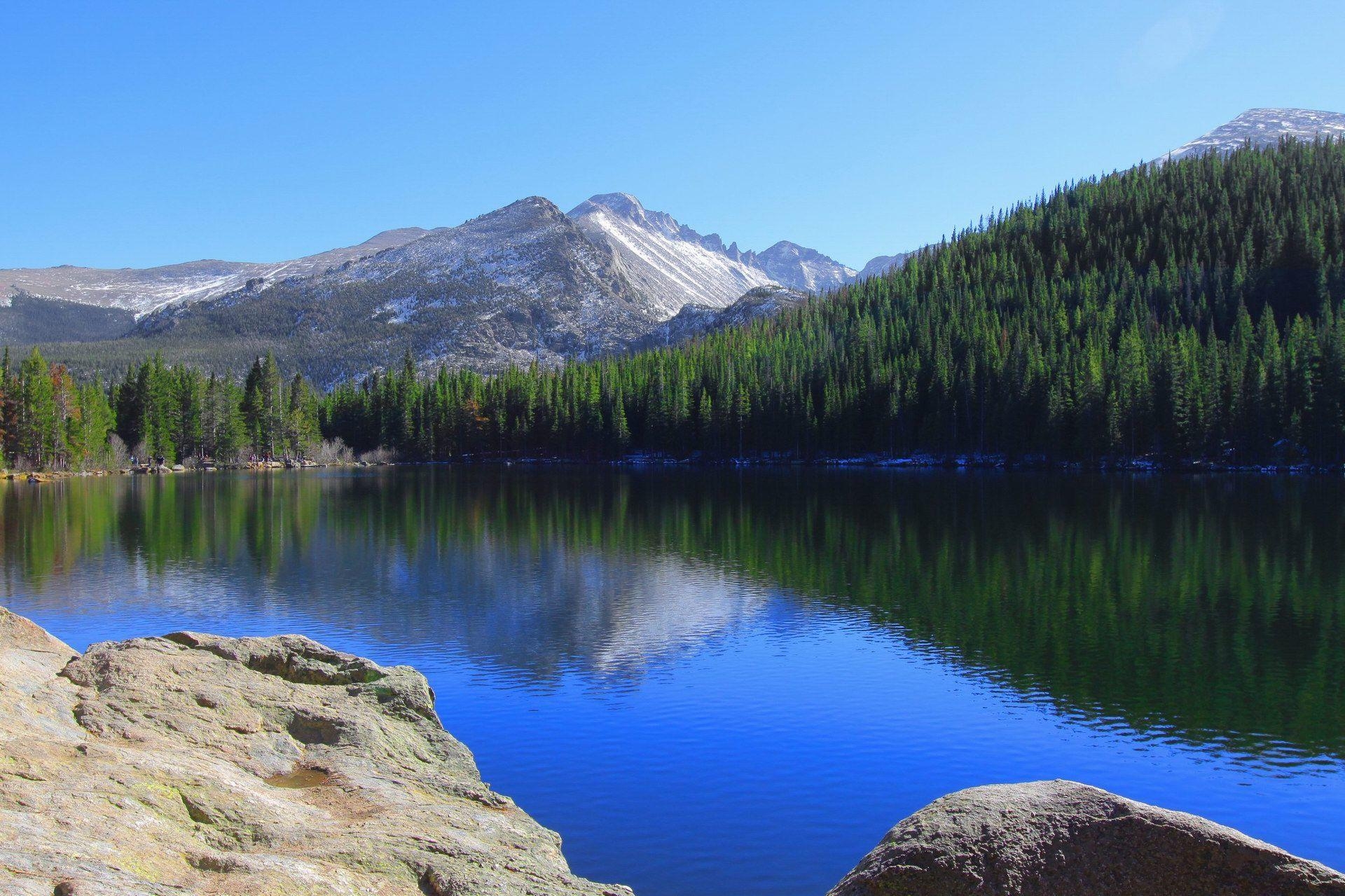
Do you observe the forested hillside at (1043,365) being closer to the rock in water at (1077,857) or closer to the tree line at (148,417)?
the tree line at (148,417)

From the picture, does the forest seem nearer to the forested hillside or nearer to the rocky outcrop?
the forested hillside

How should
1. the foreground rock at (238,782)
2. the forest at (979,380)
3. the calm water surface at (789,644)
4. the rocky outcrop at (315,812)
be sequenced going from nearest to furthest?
the rocky outcrop at (315,812) → the foreground rock at (238,782) → the calm water surface at (789,644) → the forest at (979,380)

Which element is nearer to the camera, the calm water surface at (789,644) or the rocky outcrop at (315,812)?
the rocky outcrop at (315,812)

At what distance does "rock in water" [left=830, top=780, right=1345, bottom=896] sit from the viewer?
23.7ft

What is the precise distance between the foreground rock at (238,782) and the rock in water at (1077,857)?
393 cm

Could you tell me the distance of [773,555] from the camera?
4141 cm

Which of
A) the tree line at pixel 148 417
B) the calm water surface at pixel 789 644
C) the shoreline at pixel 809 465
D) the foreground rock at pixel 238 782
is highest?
the tree line at pixel 148 417

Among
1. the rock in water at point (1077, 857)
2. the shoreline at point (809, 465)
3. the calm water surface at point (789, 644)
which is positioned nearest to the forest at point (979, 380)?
the shoreline at point (809, 465)

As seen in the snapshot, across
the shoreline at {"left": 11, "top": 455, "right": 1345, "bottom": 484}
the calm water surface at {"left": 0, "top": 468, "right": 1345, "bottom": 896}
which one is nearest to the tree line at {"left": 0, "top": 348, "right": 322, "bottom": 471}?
the shoreline at {"left": 11, "top": 455, "right": 1345, "bottom": 484}

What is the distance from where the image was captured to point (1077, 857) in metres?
7.55

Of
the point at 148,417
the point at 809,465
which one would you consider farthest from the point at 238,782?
the point at 148,417

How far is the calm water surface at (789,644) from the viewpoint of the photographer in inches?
583

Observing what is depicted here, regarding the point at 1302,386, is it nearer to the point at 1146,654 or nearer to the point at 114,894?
the point at 1146,654

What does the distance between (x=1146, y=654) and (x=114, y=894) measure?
75.3 feet
